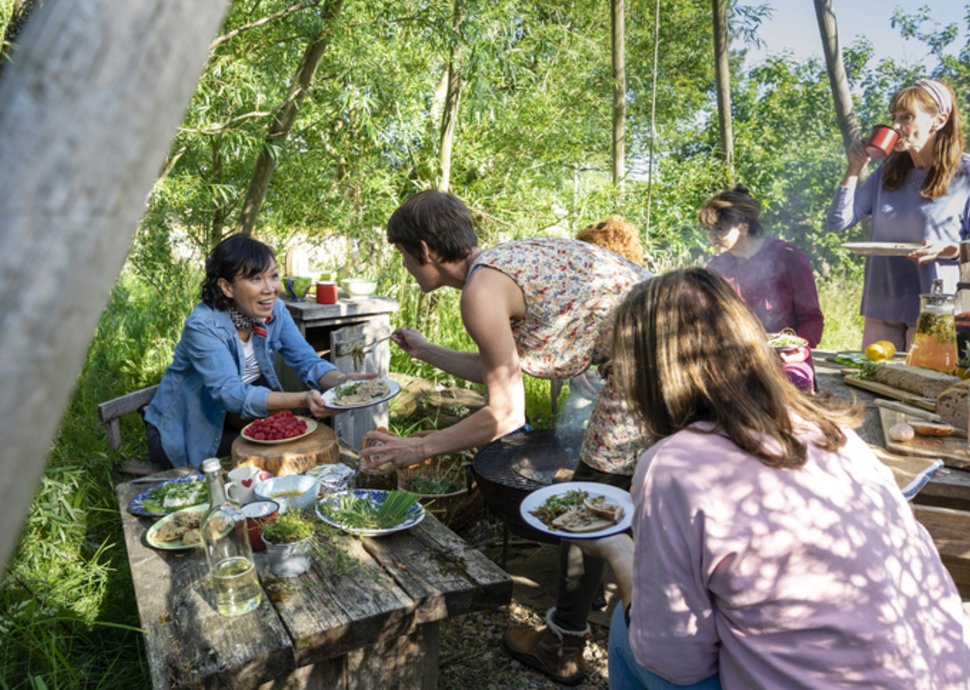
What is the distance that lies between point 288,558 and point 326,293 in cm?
286

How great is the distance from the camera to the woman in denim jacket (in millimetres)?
3496

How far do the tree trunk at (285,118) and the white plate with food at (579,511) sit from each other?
3.81 m

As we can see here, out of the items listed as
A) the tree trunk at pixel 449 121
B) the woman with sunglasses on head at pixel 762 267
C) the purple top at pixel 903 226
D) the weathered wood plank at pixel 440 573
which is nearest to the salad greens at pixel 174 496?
the weathered wood plank at pixel 440 573

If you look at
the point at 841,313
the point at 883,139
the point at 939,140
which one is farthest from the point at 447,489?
the point at 841,313

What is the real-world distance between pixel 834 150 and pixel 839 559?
48.9 feet

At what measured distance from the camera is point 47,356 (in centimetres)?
67

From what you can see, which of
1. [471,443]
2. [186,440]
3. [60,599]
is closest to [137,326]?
[186,440]

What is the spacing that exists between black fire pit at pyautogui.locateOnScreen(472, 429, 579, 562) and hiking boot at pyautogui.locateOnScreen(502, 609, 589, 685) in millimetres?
392

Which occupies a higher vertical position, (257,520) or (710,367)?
(710,367)

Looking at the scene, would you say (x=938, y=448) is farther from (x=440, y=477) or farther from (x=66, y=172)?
(x=66, y=172)

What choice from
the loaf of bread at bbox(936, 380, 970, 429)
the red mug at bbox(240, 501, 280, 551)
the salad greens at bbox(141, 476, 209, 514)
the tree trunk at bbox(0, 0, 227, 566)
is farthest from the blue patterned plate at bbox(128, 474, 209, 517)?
the loaf of bread at bbox(936, 380, 970, 429)

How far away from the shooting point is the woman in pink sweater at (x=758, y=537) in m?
1.41

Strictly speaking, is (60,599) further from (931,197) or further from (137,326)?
(931,197)

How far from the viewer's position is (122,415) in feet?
11.5
